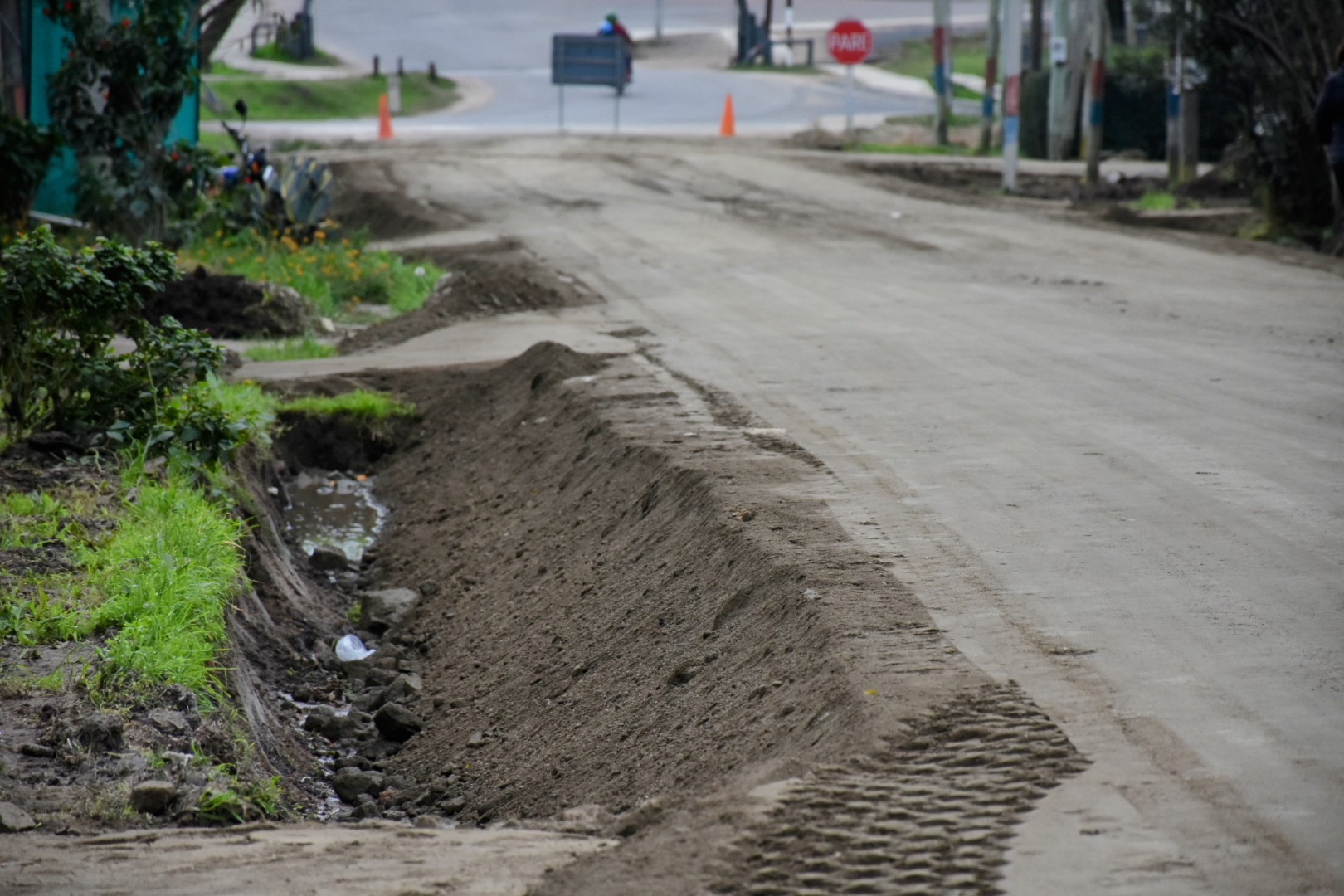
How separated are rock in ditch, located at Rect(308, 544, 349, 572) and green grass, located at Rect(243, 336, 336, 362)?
2.86 meters

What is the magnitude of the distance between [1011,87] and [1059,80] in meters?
4.57

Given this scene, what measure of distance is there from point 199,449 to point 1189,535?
172 inches

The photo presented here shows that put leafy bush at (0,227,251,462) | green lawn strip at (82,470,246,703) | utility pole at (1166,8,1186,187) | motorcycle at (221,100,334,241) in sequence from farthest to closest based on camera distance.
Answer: utility pole at (1166,8,1186,187)
motorcycle at (221,100,334,241)
leafy bush at (0,227,251,462)
green lawn strip at (82,470,246,703)

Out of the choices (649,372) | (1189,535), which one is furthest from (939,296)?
(1189,535)

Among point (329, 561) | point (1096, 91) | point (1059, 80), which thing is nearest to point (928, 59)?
point (1059, 80)

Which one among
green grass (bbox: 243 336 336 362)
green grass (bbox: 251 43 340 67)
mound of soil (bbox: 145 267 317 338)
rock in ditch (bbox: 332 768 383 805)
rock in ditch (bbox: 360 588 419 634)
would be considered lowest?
rock in ditch (bbox: 332 768 383 805)

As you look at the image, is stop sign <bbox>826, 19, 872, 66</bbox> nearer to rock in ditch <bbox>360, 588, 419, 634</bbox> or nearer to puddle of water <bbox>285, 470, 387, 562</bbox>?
puddle of water <bbox>285, 470, 387, 562</bbox>

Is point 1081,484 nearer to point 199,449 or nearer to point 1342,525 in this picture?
point 1342,525

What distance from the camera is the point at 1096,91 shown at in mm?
19812

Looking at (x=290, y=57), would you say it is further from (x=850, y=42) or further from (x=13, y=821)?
(x=13, y=821)

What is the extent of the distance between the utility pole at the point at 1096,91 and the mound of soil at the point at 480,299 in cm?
991

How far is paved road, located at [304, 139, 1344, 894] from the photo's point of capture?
3482 millimetres

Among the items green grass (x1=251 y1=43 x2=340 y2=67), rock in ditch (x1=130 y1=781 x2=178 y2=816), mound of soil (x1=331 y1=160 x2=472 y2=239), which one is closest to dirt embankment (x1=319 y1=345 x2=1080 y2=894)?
rock in ditch (x1=130 y1=781 x2=178 y2=816)

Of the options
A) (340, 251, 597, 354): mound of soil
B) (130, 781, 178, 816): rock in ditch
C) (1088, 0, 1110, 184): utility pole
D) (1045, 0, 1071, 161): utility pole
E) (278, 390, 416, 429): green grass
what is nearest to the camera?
(130, 781, 178, 816): rock in ditch
